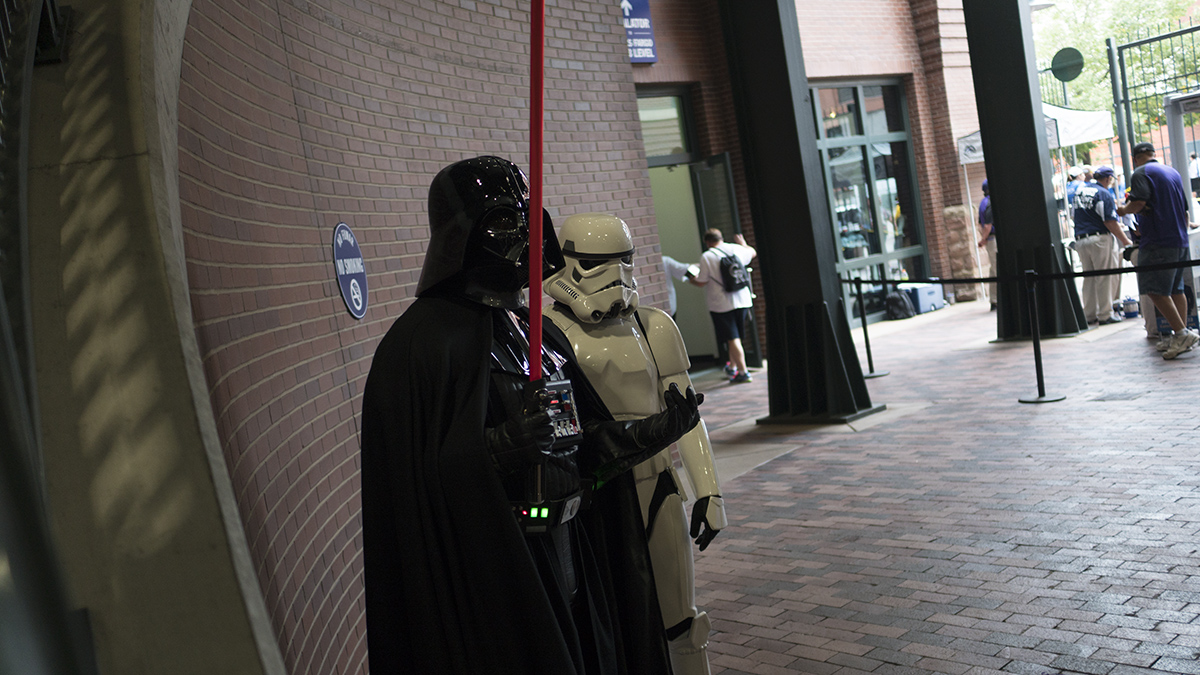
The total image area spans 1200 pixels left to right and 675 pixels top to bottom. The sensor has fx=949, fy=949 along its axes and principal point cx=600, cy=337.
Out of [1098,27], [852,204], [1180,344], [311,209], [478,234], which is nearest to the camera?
[478,234]

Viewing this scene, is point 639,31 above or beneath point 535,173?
above

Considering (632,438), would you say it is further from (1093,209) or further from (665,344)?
(1093,209)

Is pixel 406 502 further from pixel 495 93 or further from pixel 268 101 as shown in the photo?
pixel 495 93

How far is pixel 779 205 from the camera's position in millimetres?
9062

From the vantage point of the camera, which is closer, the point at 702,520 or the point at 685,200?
the point at 702,520

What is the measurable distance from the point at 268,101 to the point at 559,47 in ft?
13.3

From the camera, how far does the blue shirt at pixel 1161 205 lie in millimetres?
9336

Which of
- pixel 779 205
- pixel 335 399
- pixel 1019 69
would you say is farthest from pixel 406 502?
pixel 1019 69

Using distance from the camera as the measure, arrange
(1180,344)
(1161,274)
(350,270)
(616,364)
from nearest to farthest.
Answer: (616,364)
(350,270)
(1180,344)
(1161,274)

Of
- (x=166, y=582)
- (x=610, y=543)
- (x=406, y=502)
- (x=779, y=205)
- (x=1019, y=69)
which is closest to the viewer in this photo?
(x=166, y=582)

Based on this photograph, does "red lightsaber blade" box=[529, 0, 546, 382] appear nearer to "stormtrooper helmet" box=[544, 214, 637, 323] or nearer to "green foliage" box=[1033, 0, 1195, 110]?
"stormtrooper helmet" box=[544, 214, 637, 323]

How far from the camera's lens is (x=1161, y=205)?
9.41 m

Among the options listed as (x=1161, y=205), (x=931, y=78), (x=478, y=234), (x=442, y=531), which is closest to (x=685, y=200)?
(x=1161, y=205)

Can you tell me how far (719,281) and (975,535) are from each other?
698cm
